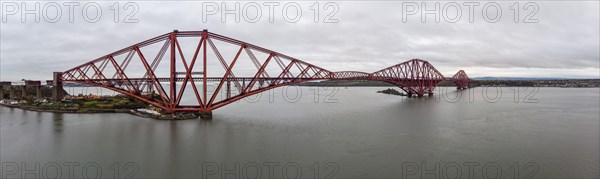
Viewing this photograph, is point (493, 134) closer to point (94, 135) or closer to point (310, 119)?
point (310, 119)

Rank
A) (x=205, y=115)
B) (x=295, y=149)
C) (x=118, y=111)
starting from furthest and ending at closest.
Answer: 1. (x=118, y=111)
2. (x=205, y=115)
3. (x=295, y=149)

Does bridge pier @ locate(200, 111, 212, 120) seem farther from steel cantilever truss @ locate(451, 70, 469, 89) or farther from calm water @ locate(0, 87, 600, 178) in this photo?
steel cantilever truss @ locate(451, 70, 469, 89)

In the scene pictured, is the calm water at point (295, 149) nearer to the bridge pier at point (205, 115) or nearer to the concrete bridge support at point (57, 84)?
the bridge pier at point (205, 115)

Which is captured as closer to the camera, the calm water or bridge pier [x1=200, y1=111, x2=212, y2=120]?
the calm water

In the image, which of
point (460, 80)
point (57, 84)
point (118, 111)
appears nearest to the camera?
point (118, 111)

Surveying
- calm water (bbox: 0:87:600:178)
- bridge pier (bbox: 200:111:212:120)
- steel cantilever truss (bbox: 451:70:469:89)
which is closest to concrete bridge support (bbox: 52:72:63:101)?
calm water (bbox: 0:87:600:178)

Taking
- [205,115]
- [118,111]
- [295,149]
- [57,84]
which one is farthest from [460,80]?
[57,84]

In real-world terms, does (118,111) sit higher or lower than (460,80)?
lower

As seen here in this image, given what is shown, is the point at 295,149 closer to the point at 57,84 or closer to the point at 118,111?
the point at 118,111

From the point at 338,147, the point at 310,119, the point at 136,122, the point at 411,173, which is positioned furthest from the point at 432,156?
the point at 136,122

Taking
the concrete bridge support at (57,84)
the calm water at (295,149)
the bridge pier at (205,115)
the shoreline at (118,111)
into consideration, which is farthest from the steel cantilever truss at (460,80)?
the concrete bridge support at (57,84)

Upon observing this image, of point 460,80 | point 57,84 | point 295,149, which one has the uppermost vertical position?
point 460,80

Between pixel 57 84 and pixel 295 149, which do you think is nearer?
pixel 295 149
